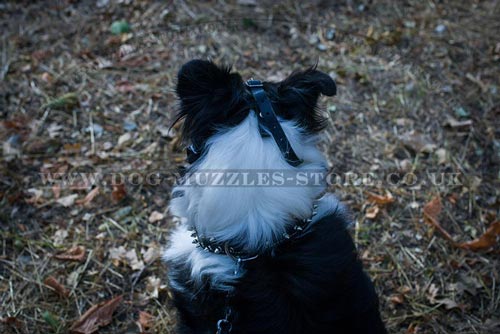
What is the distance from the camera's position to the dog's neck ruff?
2.12 metres

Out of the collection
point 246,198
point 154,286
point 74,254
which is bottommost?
point 154,286

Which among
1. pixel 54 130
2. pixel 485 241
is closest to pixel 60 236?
pixel 54 130

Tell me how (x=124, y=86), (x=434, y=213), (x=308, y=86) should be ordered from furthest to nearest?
(x=124, y=86), (x=434, y=213), (x=308, y=86)

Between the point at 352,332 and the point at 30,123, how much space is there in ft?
12.2

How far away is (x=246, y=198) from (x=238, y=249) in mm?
273

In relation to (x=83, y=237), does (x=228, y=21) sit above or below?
above

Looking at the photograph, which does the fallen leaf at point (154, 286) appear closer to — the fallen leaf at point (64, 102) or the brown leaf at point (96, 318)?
the brown leaf at point (96, 318)

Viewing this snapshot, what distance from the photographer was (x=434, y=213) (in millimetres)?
→ 3807

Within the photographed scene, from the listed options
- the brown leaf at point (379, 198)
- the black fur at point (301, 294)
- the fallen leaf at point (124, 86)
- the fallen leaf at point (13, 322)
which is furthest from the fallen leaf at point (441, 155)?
the fallen leaf at point (13, 322)

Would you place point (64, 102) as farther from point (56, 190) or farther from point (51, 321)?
point (51, 321)

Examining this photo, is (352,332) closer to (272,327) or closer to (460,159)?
(272,327)

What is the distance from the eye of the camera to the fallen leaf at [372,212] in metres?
3.79

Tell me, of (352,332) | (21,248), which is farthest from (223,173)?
(21,248)

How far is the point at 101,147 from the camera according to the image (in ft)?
14.1
